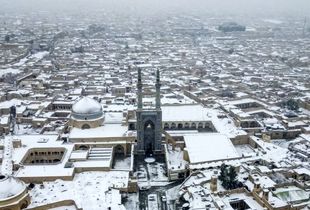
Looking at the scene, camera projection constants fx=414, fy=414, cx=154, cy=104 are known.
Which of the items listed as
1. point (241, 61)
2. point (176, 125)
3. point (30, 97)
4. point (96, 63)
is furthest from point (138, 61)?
point (176, 125)

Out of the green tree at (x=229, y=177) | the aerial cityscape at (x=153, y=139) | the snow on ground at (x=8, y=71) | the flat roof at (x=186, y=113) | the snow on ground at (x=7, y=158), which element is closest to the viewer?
the aerial cityscape at (x=153, y=139)

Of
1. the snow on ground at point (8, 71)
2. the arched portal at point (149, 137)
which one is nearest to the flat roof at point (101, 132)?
the arched portal at point (149, 137)

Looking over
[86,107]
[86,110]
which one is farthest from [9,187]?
[86,107]

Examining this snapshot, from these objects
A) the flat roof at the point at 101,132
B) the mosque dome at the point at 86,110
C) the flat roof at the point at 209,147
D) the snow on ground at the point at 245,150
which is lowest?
the snow on ground at the point at 245,150

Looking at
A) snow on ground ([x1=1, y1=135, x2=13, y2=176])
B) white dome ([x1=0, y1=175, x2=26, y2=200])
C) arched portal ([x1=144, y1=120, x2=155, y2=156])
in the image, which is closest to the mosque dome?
arched portal ([x1=144, y1=120, x2=155, y2=156])

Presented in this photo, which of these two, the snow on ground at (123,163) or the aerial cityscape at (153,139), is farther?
the snow on ground at (123,163)

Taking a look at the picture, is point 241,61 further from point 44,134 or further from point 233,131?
point 44,134

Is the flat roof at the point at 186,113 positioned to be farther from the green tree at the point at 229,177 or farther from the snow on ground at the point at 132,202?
the snow on ground at the point at 132,202
